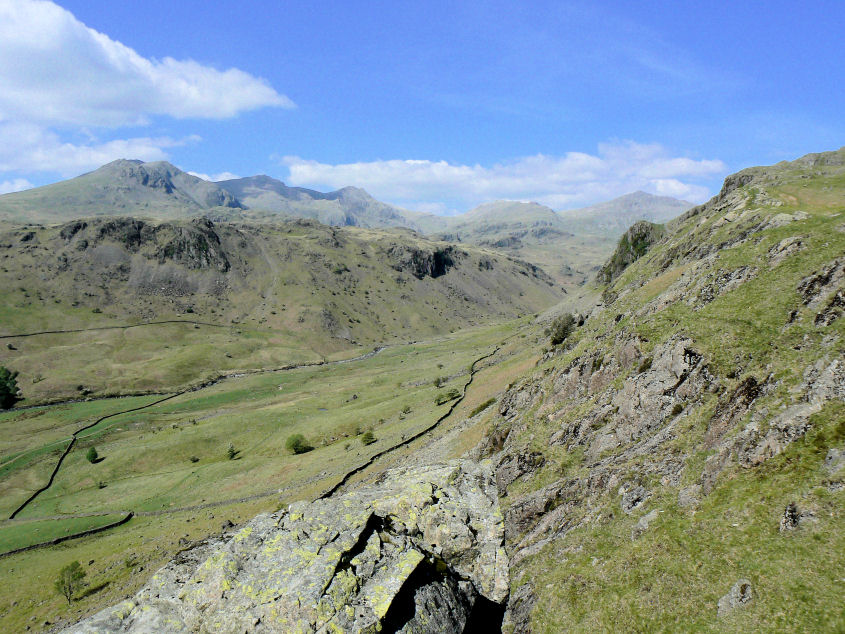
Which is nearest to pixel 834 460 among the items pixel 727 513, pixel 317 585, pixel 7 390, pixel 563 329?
pixel 727 513

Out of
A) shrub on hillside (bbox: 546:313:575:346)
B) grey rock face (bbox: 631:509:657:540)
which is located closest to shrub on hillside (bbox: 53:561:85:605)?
grey rock face (bbox: 631:509:657:540)

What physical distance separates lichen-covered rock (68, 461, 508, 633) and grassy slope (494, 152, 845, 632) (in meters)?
5.43

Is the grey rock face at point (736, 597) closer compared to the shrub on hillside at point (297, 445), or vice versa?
the grey rock face at point (736, 597)

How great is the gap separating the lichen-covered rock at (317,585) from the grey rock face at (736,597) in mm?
9585

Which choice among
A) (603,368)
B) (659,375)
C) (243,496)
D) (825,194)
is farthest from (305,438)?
(825,194)

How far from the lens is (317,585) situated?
16.3 metres

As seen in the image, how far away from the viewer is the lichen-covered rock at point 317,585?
15.7 metres

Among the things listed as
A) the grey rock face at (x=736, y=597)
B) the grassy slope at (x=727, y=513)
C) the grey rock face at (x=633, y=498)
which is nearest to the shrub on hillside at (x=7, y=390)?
the grassy slope at (x=727, y=513)

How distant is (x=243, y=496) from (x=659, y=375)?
197ft

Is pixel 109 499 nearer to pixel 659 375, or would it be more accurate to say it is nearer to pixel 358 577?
pixel 358 577

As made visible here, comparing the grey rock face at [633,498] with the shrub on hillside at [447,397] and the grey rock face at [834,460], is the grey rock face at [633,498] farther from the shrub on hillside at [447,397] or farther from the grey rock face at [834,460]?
the shrub on hillside at [447,397]

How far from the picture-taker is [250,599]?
53.7 ft

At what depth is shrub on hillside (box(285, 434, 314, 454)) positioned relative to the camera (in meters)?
82.8

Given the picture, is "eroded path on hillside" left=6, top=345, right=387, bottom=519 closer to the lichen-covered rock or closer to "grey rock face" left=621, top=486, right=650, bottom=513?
the lichen-covered rock
